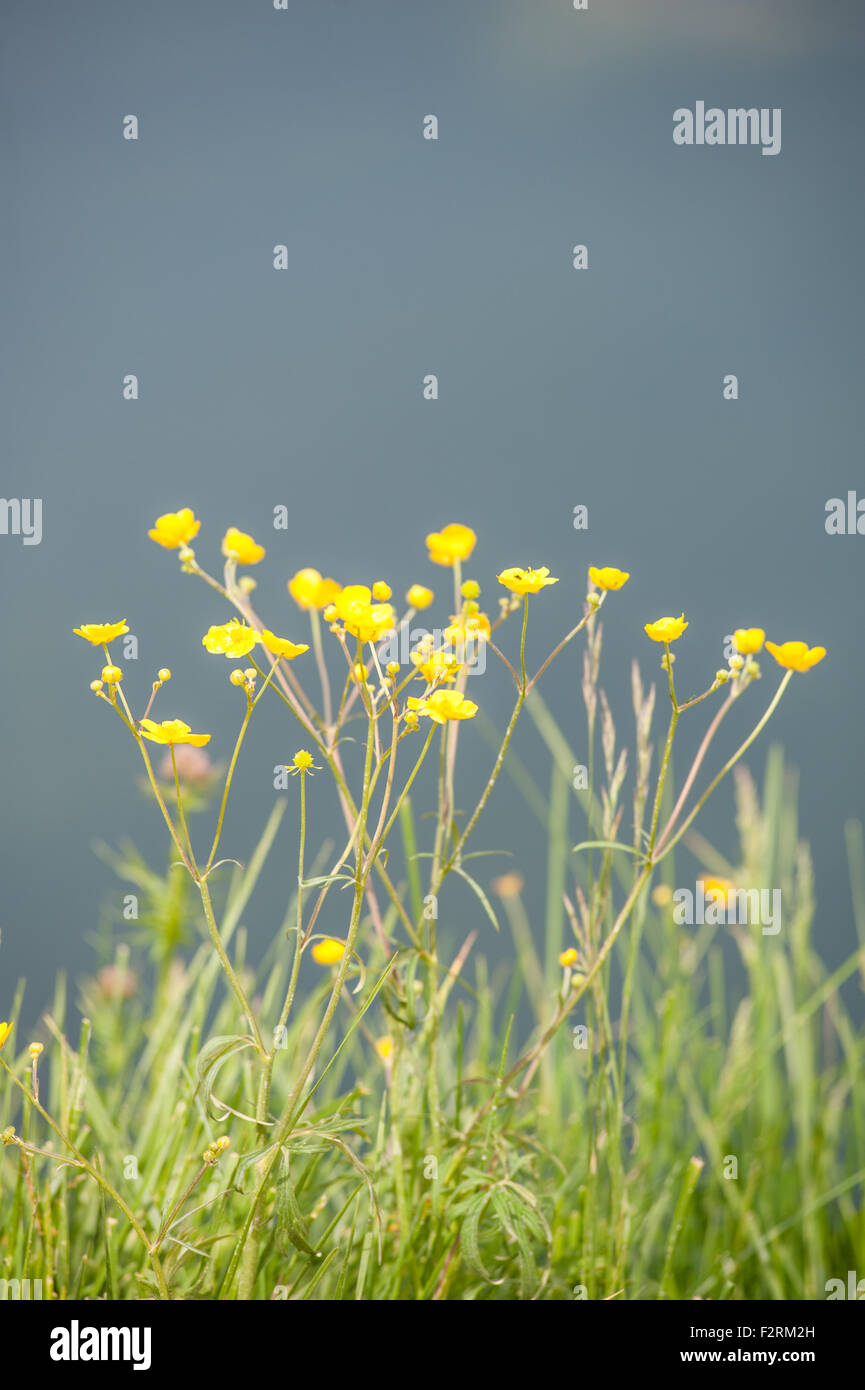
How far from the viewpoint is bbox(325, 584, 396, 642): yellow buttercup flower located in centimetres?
63

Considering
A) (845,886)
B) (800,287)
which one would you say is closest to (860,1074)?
(845,886)

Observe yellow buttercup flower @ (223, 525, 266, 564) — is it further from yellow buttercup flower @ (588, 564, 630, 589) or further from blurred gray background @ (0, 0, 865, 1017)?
blurred gray background @ (0, 0, 865, 1017)

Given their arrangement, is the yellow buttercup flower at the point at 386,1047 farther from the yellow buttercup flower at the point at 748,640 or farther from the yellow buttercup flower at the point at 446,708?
the yellow buttercup flower at the point at 748,640

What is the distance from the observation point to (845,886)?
1.40m

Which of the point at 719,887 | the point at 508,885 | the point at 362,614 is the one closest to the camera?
the point at 362,614

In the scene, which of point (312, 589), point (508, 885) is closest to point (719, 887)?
point (508, 885)

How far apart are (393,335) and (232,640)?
73 centimetres

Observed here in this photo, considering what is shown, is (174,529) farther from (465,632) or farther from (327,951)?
(327,951)

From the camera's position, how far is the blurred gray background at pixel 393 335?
117cm

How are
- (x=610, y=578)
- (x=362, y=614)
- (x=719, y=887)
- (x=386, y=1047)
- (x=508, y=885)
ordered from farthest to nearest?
(x=508, y=885) → (x=719, y=887) → (x=386, y=1047) → (x=610, y=578) → (x=362, y=614)

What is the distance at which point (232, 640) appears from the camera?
2.20 feet

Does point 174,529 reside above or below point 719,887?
above

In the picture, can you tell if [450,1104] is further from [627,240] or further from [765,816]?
[627,240]

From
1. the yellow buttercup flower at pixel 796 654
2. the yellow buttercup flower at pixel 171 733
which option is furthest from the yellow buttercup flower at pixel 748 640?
the yellow buttercup flower at pixel 171 733
